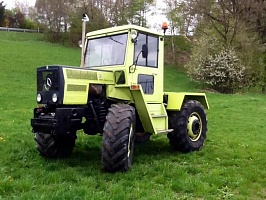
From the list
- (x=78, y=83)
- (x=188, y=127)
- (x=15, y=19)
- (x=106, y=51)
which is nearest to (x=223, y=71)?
(x=188, y=127)

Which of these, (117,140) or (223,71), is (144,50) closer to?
(117,140)

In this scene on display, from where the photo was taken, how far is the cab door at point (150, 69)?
7137 millimetres

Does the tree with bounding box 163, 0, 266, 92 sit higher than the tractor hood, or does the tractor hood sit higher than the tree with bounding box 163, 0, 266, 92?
the tree with bounding box 163, 0, 266, 92

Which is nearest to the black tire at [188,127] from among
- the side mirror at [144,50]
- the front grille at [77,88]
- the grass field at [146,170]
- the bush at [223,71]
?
the grass field at [146,170]

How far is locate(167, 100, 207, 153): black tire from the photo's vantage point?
7.93 m

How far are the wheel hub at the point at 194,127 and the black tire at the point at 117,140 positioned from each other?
249cm

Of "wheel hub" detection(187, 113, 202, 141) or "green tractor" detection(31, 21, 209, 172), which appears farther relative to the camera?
"wheel hub" detection(187, 113, 202, 141)

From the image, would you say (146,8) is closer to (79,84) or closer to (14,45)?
(14,45)

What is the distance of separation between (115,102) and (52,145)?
4.69 feet

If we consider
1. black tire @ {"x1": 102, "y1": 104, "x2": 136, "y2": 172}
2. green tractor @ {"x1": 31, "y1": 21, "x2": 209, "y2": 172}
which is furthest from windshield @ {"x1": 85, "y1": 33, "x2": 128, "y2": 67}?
black tire @ {"x1": 102, "y1": 104, "x2": 136, "y2": 172}

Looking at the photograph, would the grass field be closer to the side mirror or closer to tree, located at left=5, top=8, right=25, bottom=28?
the side mirror

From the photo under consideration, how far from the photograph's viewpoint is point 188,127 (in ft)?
27.0

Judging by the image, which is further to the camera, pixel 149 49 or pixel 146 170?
pixel 149 49

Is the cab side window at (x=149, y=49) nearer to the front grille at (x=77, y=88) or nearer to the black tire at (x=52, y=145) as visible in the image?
the front grille at (x=77, y=88)
